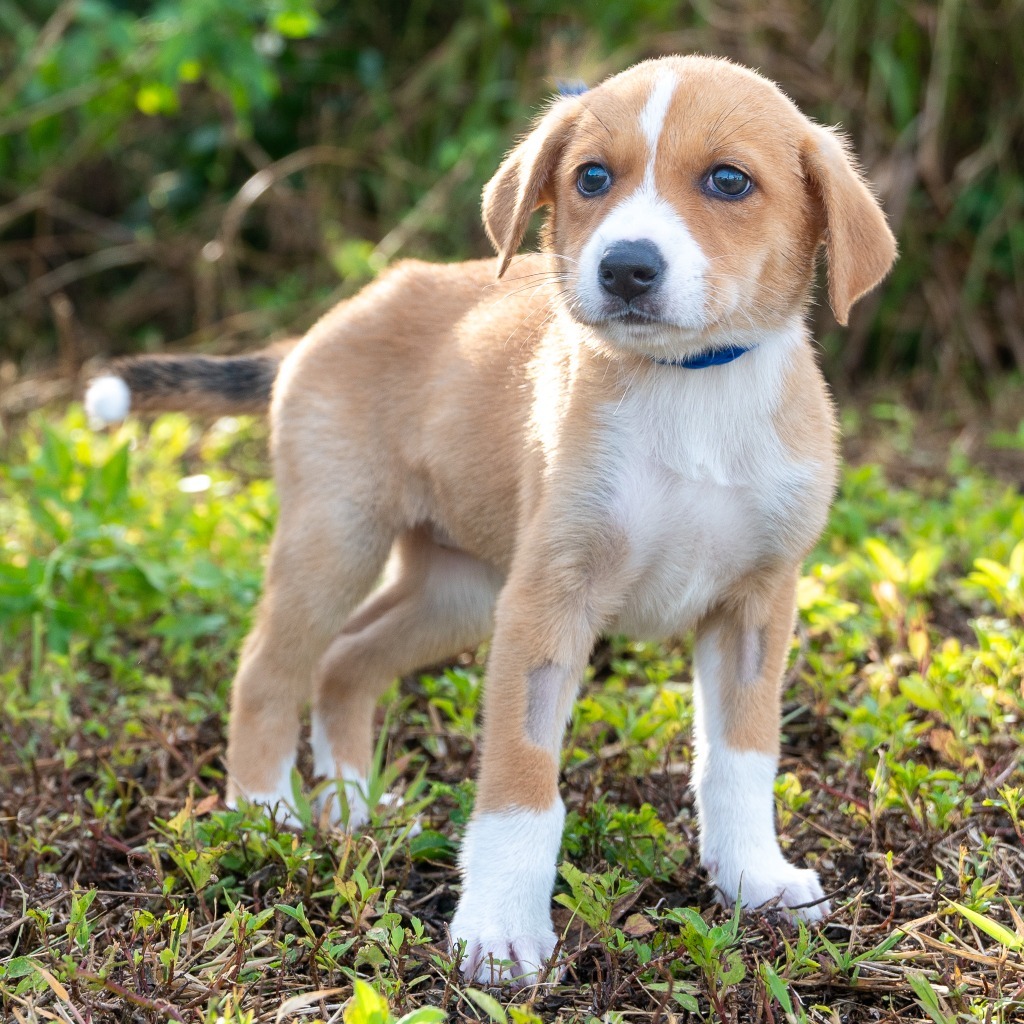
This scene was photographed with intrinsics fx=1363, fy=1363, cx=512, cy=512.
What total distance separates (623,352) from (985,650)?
5.53ft

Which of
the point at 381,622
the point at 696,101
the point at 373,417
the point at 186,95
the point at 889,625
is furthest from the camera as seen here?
the point at 186,95

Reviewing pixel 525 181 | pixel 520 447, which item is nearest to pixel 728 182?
pixel 525 181

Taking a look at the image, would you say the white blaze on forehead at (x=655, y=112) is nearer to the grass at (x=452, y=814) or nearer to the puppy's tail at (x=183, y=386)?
the grass at (x=452, y=814)

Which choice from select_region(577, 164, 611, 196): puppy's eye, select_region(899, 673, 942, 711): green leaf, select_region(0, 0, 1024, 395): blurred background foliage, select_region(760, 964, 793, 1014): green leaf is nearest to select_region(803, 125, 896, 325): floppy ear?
select_region(577, 164, 611, 196): puppy's eye

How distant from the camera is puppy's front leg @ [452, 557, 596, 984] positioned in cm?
304

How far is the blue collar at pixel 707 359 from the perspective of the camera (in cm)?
325

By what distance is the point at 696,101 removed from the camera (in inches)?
122

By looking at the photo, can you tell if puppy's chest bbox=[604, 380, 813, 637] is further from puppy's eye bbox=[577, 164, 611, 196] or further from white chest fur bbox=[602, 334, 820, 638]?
puppy's eye bbox=[577, 164, 611, 196]

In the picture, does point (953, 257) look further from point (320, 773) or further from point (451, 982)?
point (451, 982)

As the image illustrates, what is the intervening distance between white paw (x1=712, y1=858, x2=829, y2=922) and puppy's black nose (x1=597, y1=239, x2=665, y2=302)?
140 centimetres

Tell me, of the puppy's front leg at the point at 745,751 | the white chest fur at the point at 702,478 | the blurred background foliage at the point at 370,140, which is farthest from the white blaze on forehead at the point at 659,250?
the blurred background foliage at the point at 370,140

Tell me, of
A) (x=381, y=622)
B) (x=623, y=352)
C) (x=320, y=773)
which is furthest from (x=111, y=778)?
(x=623, y=352)

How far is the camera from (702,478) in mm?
3256

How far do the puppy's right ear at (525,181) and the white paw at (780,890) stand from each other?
1.63 m
